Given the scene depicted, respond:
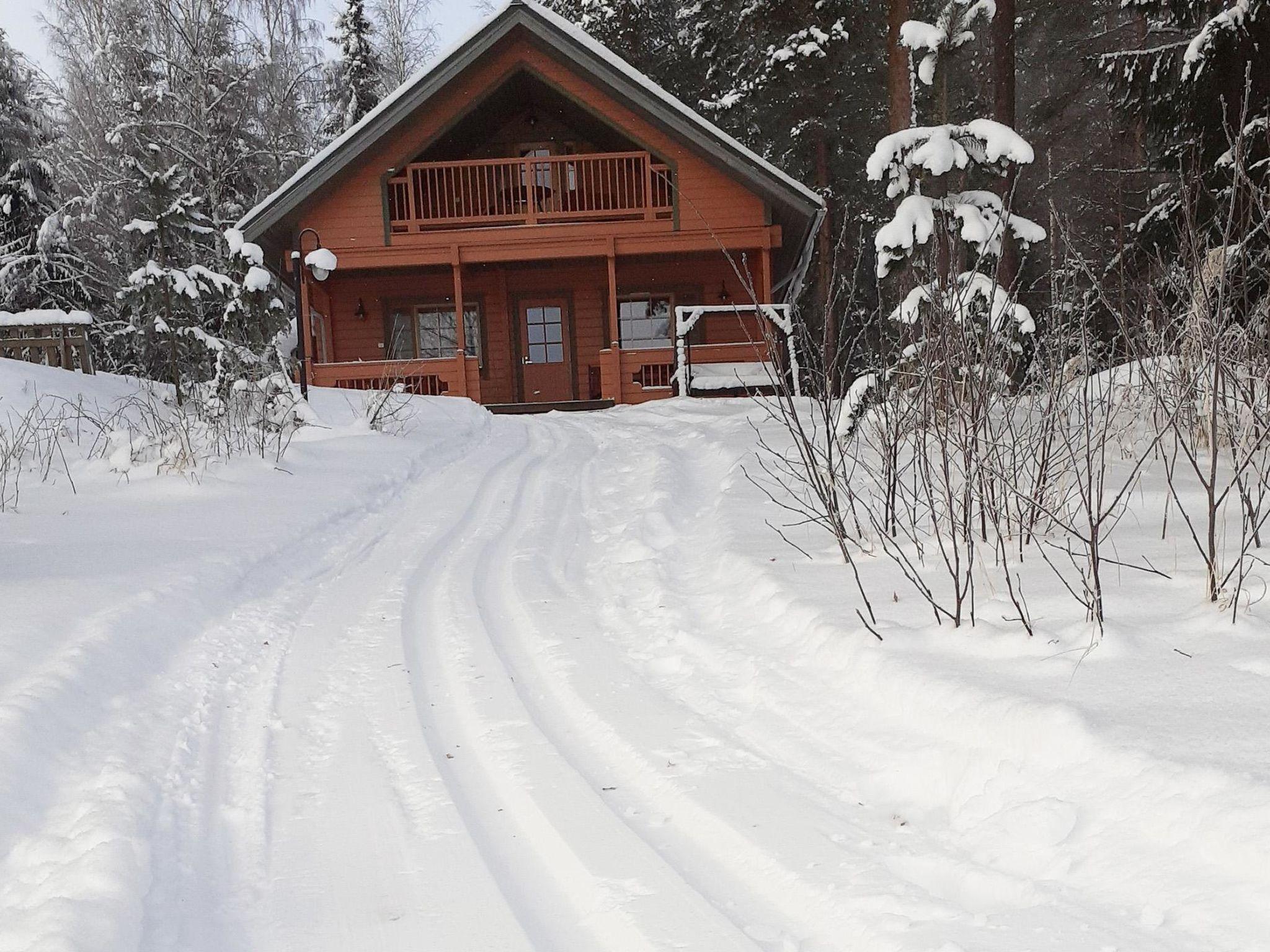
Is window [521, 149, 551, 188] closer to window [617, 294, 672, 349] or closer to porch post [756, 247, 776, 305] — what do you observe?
window [617, 294, 672, 349]

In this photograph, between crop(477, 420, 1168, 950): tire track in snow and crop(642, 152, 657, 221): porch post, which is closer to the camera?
crop(477, 420, 1168, 950): tire track in snow

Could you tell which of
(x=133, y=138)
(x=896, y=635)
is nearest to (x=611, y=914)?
(x=896, y=635)

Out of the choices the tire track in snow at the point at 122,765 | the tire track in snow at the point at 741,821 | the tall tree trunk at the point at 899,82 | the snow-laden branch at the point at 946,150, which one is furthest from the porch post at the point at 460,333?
the tire track in snow at the point at 741,821

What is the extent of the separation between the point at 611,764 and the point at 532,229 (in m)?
13.3

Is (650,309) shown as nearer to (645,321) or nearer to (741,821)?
(645,321)

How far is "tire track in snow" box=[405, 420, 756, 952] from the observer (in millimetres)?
2078

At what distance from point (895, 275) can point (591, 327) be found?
32.2 ft

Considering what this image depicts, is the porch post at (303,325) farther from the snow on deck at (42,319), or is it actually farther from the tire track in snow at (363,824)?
the tire track in snow at (363,824)

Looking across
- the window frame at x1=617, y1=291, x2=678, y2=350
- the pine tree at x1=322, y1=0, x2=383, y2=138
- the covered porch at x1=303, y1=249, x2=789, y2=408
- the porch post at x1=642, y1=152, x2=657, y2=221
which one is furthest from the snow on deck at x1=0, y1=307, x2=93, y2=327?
the pine tree at x1=322, y1=0, x2=383, y2=138

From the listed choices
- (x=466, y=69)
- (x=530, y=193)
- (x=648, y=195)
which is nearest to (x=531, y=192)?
(x=530, y=193)

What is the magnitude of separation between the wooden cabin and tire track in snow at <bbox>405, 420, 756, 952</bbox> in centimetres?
1014

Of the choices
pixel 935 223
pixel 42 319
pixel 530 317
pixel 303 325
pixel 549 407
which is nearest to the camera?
pixel 935 223

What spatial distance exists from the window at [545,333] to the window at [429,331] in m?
0.92

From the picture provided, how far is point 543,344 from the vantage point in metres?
17.3
